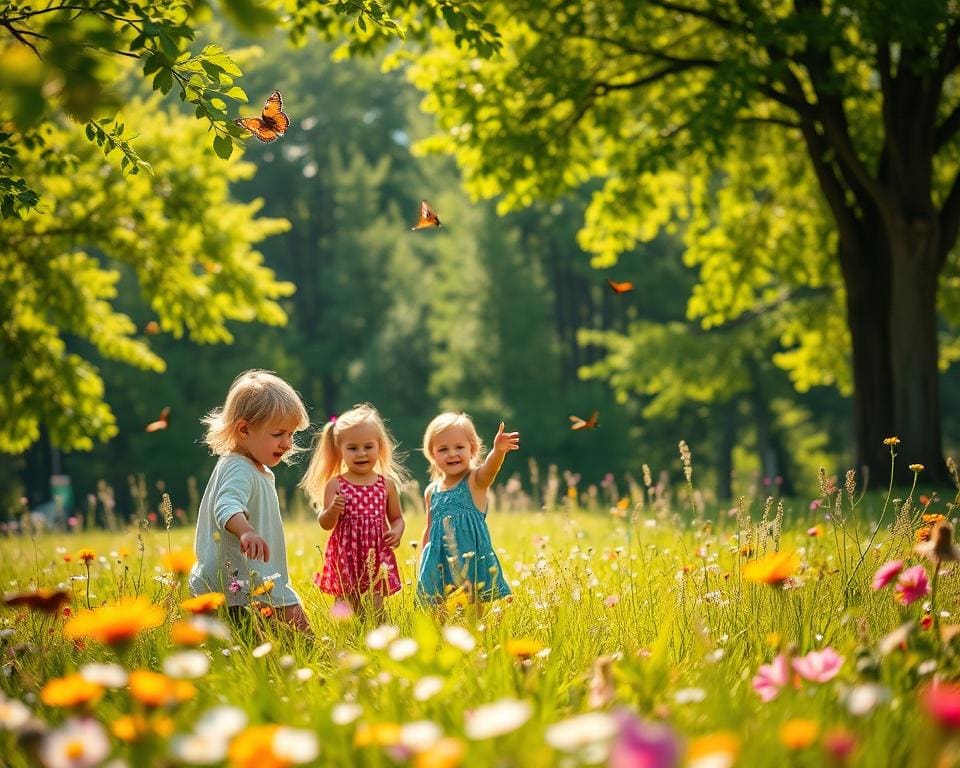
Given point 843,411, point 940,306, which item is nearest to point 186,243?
point 940,306

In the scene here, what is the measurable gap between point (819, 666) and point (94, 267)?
12132 mm

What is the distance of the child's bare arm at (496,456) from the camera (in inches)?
178

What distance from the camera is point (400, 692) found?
2602 millimetres

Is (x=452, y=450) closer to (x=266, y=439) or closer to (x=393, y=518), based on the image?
(x=393, y=518)

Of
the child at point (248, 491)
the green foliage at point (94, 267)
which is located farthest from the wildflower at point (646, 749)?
the green foliage at point (94, 267)

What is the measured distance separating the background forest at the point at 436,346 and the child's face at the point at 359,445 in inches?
854

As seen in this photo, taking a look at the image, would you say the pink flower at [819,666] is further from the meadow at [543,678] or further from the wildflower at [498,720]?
the wildflower at [498,720]

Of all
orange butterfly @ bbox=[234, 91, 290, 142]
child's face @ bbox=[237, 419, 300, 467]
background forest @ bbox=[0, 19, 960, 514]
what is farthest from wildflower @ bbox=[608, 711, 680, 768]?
background forest @ bbox=[0, 19, 960, 514]

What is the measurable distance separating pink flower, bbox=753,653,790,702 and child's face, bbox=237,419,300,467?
2548 millimetres

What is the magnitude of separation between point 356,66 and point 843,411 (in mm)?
22865

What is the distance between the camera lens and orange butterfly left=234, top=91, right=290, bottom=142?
4023 millimetres

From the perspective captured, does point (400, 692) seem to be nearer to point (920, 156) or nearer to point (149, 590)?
point (149, 590)

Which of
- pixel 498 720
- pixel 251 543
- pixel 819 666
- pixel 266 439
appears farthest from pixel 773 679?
pixel 266 439

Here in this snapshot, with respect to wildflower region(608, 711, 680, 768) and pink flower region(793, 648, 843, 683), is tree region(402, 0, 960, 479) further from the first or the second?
wildflower region(608, 711, 680, 768)
